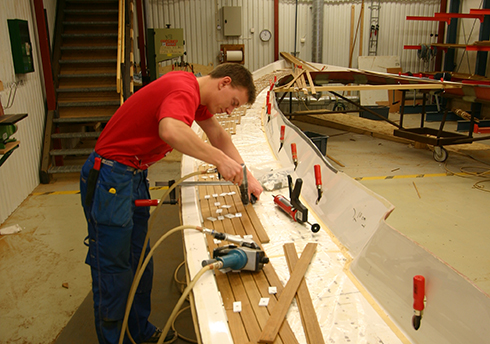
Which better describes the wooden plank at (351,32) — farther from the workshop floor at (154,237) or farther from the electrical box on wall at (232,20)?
the workshop floor at (154,237)

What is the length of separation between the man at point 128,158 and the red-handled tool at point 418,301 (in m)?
0.85

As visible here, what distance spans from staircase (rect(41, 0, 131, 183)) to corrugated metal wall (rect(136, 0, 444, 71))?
3463 millimetres

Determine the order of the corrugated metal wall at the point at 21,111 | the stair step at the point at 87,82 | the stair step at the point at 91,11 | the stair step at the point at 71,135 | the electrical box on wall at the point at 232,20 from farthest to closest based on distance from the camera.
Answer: the electrical box on wall at the point at 232,20, the stair step at the point at 91,11, the stair step at the point at 87,82, the stair step at the point at 71,135, the corrugated metal wall at the point at 21,111

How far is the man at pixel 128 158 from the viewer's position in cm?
172

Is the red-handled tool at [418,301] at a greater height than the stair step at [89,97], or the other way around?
the stair step at [89,97]

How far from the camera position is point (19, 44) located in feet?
15.2

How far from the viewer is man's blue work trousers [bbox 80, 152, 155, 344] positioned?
73.8 inches

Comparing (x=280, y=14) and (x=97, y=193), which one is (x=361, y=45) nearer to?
(x=280, y=14)

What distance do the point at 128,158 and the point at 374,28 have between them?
11148mm

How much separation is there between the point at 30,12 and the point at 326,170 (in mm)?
5069

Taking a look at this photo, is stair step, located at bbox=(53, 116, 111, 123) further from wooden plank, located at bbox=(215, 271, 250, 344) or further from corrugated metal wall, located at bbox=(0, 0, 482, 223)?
corrugated metal wall, located at bbox=(0, 0, 482, 223)

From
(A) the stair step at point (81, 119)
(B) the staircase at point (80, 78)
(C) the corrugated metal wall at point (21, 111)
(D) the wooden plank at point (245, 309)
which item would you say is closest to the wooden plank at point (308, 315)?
(D) the wooden plank at point (245, 309)

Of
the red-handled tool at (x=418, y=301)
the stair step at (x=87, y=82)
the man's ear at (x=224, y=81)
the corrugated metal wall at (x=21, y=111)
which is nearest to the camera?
the red-handled tool at (x=418, y=301)

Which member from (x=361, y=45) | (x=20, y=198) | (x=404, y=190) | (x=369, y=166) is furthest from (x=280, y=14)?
(x=20, y=198)
